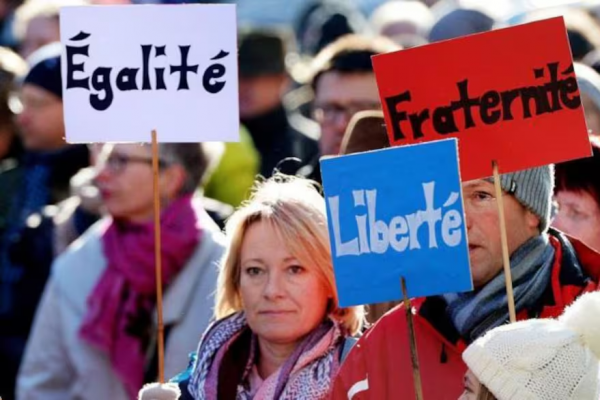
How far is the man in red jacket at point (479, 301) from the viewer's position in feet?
15.9

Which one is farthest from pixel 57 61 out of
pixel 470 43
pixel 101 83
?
pixel 470 43

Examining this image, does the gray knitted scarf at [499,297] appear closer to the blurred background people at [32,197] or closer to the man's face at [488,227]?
the man's face at [488,227]

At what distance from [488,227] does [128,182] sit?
2.34m

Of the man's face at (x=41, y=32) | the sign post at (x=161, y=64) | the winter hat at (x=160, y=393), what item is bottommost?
the winter hat at (x=160, y=393)

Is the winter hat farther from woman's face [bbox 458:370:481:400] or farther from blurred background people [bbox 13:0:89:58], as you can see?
blurred background people [bbox 13:0:89:58]

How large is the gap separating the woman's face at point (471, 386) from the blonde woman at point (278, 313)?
43.3 inches

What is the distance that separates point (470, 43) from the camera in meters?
4.96

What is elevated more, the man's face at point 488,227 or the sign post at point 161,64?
the sign post at point 161,64

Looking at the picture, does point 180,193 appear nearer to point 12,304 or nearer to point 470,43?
point 12,304

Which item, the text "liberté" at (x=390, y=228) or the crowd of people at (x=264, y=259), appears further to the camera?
the crowd of people at (x=264, y=259)

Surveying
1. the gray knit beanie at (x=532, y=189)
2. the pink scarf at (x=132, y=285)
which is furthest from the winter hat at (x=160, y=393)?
the pink scarf at (x=132, y=285)

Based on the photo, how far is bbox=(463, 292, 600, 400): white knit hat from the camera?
411 cm

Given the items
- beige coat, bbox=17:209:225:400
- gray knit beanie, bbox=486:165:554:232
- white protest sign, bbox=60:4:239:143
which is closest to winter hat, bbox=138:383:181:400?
white protest sign, bbox=60:4:239:143

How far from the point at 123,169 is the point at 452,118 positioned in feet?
7.68
